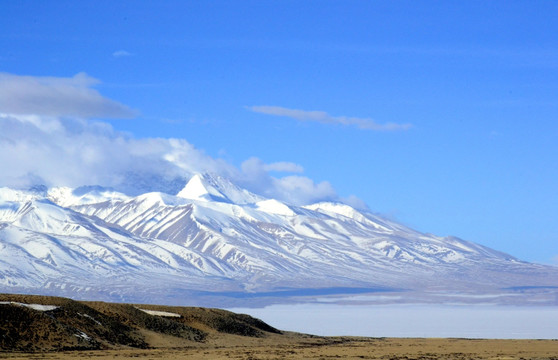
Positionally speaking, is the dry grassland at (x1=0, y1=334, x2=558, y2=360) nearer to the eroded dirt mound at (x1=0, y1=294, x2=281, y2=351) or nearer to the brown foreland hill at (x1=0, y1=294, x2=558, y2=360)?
the brown foreland hill at (x1=0, y1=294, x2=558, y2=360)

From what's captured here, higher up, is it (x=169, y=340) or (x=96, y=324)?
(x=96, y=324)

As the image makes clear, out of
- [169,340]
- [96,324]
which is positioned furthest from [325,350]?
[96,324]

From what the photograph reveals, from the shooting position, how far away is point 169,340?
71.8 metres

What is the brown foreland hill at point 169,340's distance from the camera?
61062mm

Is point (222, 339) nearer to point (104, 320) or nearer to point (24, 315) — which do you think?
point (104, 320)

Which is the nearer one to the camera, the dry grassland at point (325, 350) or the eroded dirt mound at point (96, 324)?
the dry grassland at point (325, 350)

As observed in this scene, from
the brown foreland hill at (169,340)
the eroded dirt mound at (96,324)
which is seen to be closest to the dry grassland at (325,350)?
the brown foreland hill at (169,340)

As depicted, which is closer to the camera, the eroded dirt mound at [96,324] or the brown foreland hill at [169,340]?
the brown foreland hill at [169,340]

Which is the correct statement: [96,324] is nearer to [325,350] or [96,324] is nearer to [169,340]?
[169,340]

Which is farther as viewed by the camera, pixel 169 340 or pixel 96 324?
pixel 169 340

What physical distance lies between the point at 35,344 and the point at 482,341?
124 ft

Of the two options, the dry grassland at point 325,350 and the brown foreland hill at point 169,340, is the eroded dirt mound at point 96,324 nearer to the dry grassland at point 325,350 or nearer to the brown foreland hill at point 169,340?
the brown foreland hill at point 169,340

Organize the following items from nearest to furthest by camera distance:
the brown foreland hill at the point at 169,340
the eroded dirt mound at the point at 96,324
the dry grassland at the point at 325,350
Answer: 1. the dry grassland at the point at 325,350
2. the brown foreland hill at the point at 169,340
3. the eroded dirt mound at the point at 96,324

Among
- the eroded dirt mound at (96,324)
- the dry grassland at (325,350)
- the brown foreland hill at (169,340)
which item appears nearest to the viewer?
the dry grassland at (325,350)
